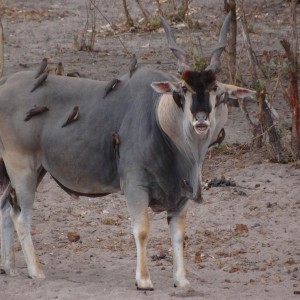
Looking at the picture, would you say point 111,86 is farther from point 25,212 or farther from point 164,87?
point 25,212

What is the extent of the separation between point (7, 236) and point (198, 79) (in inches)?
90.4

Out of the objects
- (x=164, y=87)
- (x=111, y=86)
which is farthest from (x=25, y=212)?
(x=164, y=87)

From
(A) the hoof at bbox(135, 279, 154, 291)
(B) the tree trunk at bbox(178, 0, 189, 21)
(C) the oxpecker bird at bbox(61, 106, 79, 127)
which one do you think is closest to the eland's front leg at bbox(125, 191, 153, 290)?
(A) the hoof at bbox(135, 279, 154, 291)

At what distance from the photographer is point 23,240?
26.6 feet

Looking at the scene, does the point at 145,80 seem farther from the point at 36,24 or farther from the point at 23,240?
the point at 36,24

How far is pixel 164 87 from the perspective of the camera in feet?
23.4

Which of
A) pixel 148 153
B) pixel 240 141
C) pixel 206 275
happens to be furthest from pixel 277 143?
pixel 148 153

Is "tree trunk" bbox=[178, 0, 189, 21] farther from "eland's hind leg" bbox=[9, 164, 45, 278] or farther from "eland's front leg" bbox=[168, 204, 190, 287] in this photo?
"eland's front leg" bbox=[168, 204, 190, 287]

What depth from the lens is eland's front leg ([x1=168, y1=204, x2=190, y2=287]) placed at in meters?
7.72

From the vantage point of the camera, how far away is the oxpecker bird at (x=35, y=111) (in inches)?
316

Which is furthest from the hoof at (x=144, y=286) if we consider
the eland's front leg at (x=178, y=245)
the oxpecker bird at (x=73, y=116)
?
the oxpecker bird at (x=73, y=116)

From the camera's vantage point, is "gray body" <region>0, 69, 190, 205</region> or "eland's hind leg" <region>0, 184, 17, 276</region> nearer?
"gray body" <region>0, 69, 190, 205</region>

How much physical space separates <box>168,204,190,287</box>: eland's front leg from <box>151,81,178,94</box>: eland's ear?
1.05 m

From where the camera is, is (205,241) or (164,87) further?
(205,241)
